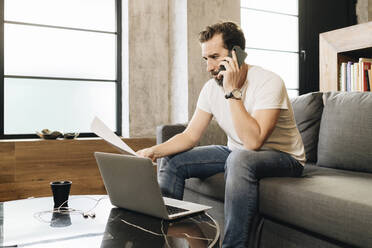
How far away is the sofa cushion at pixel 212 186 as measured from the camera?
1.68 meters

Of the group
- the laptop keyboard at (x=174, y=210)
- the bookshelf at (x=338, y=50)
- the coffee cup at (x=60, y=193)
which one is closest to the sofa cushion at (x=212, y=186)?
the laptop keyboard at (x=174, y=210)

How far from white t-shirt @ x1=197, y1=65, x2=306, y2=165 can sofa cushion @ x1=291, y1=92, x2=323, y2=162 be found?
38cm

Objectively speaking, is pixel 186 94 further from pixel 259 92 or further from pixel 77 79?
pixel 259 92

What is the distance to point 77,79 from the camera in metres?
3.06

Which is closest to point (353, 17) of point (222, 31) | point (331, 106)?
point (331, 106)

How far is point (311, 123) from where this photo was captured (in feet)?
6.59

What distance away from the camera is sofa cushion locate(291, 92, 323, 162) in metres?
2.00

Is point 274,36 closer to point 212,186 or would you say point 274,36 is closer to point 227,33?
point 227,33

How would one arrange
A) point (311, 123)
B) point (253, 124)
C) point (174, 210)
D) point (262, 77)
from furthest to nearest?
point (311, 123) → point (262, 77) → point (253, 124) → point (174, 210)

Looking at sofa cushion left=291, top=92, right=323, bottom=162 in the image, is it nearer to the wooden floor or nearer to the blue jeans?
the blue jeans

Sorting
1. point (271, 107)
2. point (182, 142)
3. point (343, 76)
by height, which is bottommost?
point (182, 142)

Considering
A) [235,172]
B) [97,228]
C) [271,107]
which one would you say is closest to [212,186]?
[235,172]

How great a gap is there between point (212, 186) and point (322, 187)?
0.54 metres

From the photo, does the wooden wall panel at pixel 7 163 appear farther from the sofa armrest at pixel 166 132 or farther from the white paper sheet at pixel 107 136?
the white paper sheet at pixel 107 136
